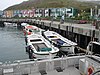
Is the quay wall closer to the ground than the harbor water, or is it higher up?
higher up

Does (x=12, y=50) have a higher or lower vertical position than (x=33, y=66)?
lower

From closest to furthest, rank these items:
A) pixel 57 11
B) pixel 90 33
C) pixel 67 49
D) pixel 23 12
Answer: pixel 67 49, pixel 90 33, pixel 57 11, pixel 23 12

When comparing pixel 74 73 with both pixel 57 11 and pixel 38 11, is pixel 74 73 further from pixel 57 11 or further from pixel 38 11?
pixel 38 11

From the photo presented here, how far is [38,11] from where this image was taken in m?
119

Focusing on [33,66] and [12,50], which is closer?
[33,66]

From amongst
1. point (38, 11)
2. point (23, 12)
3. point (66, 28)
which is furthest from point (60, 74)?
point (23, 12)

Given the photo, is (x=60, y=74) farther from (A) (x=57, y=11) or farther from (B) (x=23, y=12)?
(B) (x=23, y=12)

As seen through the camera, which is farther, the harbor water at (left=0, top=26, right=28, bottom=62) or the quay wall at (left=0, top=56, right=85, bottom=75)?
the harbor water at (left=0, top=26, right=28, bottom=62)

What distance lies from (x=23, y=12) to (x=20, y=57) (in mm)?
109085

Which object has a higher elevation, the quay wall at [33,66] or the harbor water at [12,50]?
the quay wall at [33,66]

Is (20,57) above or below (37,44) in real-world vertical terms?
below

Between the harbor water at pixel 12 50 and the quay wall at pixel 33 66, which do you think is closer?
the quay wall at pixel 33 66

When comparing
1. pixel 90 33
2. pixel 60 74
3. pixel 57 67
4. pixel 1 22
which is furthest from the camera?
pixel 1 22

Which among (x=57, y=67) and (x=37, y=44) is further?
(x=37, y=44)
